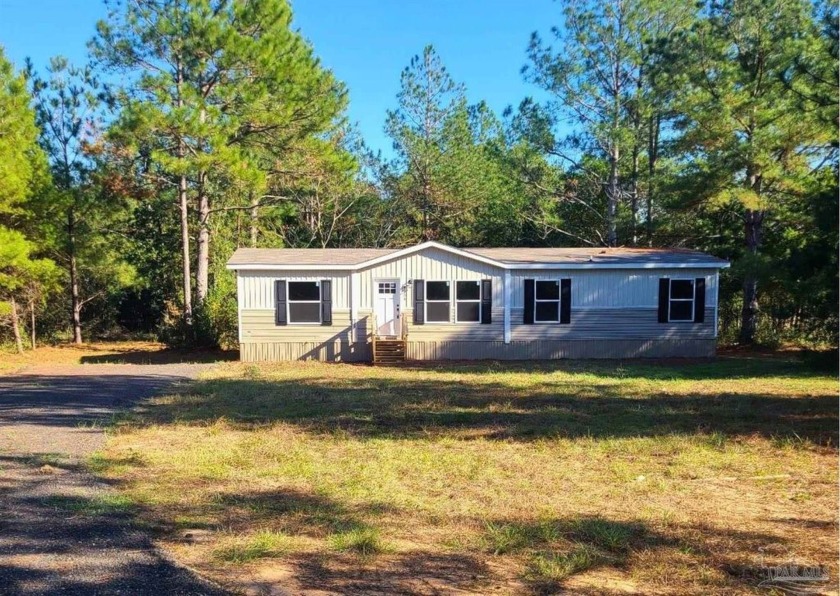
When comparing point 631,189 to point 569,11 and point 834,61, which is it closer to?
point 569,11

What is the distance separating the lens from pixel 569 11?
22031mm

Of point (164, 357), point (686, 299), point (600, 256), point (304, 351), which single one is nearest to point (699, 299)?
point (686, 299)

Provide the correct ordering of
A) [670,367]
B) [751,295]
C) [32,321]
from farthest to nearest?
[32,321]
[751,295]
[670,367]

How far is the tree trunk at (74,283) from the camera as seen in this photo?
2184 centimetres

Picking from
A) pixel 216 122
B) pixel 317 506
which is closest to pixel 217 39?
pixel 216 122

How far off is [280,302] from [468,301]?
17.0 ft

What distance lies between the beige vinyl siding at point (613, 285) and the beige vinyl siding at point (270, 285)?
468 cm

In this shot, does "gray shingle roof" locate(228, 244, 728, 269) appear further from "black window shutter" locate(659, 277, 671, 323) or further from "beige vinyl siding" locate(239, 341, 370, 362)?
"beige vinyl siding" locate(239, 341, 370, 362)

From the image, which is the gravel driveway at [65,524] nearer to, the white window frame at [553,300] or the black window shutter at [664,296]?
the white window frame at [553,300]

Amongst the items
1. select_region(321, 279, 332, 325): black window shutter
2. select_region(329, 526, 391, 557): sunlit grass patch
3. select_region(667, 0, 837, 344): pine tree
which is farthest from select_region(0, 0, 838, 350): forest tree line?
select_region(329, 526, 391, 557): sunlit grass patch

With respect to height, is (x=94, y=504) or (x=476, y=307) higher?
(x=476, y=307)

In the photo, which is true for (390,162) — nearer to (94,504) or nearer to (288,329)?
(288,329)

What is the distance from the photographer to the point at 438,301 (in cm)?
1711

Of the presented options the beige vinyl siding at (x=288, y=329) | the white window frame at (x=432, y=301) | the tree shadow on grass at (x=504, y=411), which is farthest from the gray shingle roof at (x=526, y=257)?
the tree shadow on grass at (x=504, y=411)
